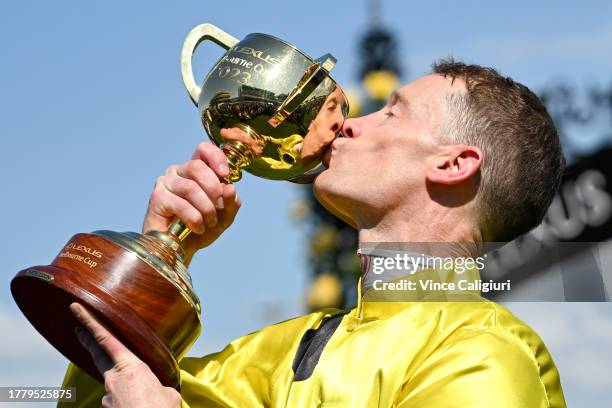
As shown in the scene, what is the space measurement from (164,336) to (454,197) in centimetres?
108

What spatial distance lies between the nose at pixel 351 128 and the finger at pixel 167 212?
1.85ft

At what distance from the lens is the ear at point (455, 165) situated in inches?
155

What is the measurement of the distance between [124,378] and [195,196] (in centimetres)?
70

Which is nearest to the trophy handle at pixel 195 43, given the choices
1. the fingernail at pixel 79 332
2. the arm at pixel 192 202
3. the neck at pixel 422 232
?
the arm at pixel 192 202

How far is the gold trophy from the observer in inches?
133

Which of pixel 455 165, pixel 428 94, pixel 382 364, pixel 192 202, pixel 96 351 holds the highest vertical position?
pixel 428 94

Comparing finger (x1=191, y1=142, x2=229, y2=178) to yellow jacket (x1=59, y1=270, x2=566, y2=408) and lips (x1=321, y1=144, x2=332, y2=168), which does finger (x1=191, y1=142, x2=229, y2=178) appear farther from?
yellow jacket (x1=59, y1=270, x2=566, y2=408)

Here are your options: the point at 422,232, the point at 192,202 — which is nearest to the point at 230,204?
the point at 192,202

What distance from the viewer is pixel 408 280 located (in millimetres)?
3848

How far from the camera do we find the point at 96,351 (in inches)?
134

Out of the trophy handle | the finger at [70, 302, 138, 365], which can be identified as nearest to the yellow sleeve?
the finger at [70, 302, 138, 365]

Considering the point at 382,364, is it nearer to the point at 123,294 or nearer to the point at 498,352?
the point at 498,352

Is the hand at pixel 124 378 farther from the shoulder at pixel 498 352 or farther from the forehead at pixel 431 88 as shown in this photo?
the forehead at pixel 431 88

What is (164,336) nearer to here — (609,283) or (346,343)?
(346,343)
